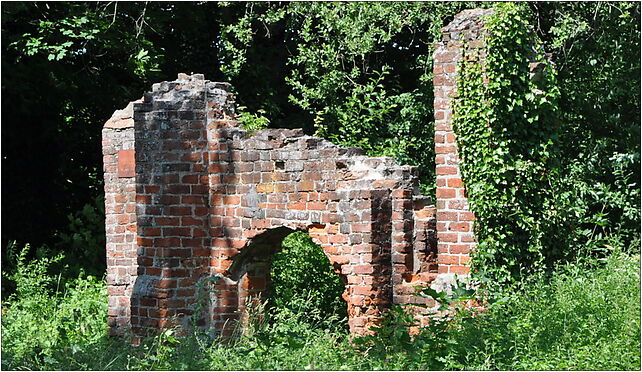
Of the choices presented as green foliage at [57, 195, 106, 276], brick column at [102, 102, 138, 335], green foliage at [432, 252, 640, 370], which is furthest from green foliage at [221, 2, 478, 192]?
green foliage at [432, 252, 640, 370]

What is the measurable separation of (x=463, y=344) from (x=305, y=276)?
5489mm

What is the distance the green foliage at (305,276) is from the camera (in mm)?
12000

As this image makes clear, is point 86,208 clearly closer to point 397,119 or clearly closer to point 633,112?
point 397,119

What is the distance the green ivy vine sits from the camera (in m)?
8.30

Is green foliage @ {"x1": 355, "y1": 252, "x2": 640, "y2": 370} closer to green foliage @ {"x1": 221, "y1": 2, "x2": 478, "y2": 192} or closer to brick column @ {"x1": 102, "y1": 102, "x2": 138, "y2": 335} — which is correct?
brick column @ {"x1": 102, "y1": 102, "x2": 138, "y2": 335}

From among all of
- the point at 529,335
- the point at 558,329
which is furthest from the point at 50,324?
the point at 558,329

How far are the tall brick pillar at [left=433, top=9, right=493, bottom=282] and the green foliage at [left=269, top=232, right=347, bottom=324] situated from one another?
3710 millimetres

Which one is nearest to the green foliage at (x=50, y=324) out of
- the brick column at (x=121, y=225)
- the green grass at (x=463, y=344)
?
the green grass at (x=463, y=344)

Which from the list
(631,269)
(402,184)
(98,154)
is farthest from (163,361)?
(98,154)

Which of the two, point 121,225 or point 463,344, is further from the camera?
point 121,225

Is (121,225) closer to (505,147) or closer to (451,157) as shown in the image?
(451,157)

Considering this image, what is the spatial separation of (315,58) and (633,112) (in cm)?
523

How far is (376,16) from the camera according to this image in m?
14.3

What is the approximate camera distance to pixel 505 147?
8344mm
